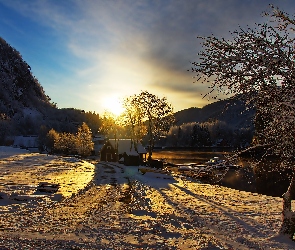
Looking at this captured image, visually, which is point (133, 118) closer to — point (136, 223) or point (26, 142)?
point (136, 223)

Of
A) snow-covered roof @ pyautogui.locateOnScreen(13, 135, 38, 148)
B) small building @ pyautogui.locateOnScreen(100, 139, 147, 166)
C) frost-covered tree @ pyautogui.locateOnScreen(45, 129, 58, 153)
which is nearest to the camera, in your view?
small building @ pyautogui.locateOnScreen(100, 139, 147, 166)

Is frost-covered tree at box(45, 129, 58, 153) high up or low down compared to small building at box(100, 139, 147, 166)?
up

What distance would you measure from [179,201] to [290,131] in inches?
492

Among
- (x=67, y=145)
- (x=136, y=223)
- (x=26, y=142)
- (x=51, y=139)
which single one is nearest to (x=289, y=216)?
(x=136, y=223)

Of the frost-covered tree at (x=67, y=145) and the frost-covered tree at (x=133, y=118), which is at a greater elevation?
the frost-covered tree at (x=133, y=118)

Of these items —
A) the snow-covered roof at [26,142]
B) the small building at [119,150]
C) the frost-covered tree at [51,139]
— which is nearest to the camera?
the small building at [119,150]

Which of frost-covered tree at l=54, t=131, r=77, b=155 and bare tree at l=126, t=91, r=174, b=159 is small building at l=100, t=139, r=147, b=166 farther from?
frost-covered tree at l=54, t=131, r=77, b=155

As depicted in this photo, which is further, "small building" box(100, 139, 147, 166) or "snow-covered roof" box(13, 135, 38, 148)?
"snow-covered roof" box(13, 135, 38, 148)

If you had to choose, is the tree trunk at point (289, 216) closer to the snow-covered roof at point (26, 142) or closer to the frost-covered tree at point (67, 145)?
the frost-covered tree at point (67, 145)

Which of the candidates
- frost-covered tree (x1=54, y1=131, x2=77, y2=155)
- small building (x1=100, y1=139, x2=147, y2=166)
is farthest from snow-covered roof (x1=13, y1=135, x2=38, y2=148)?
small building (x1=100, y1=139, x2=147, y2=166)

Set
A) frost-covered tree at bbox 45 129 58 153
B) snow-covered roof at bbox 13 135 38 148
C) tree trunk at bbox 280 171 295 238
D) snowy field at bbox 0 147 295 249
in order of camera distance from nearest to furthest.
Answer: snowy field at bbox 0 147 295 249 → tree trunk at bbox 280 171 295 238 → frost-covered tree at bbox 45 129 58 153 → snow-covered roof at bbox 13 135 38 148

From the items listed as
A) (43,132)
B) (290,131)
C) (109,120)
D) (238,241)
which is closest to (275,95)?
(290,131)

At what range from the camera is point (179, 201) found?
21516mm

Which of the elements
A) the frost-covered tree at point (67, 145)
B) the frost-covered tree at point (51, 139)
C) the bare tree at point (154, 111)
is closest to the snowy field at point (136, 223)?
the bare tree at point (154, 111)
